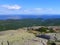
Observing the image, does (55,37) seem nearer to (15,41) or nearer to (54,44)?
(54,44)

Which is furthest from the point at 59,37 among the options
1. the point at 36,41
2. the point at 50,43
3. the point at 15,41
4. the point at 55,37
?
the point at 15,41

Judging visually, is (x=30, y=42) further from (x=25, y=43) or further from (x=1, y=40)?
(x=1, y=40)

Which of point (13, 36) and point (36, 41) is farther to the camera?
point (13, 36)

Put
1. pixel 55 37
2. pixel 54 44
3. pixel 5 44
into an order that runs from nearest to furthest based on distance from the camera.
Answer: pixel 5 44 → pixel 54 44 → pixel 55 37

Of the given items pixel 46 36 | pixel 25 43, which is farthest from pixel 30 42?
pixel 46 36

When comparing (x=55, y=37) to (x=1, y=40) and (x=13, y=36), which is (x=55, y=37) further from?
(x=1, y=40)

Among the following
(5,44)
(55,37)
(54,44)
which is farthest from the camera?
(55,37)

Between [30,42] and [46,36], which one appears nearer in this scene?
[30,42]
